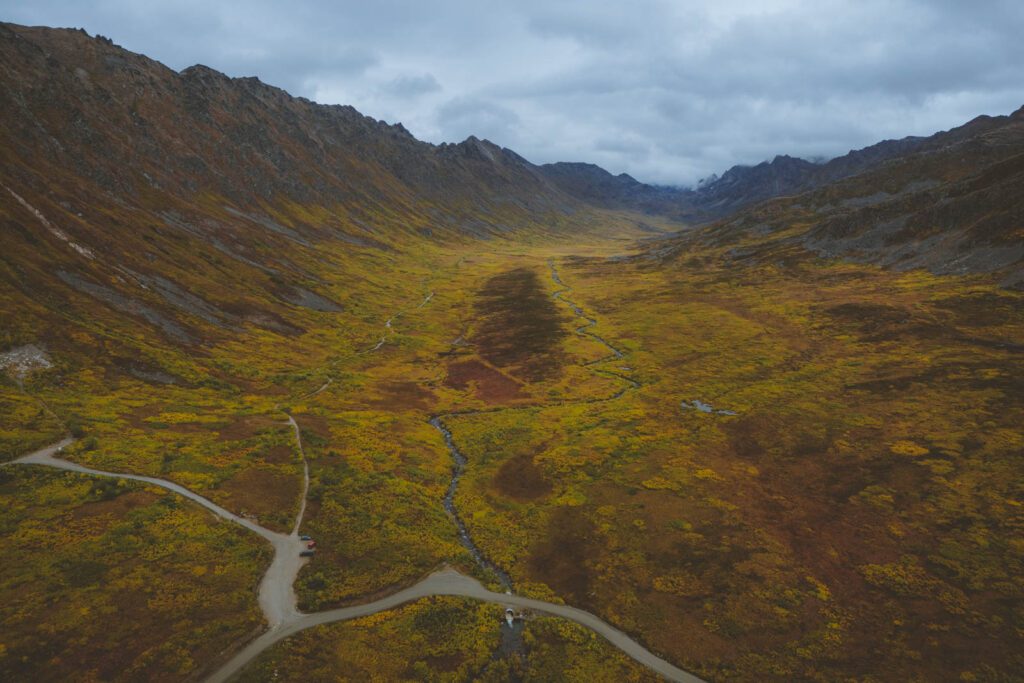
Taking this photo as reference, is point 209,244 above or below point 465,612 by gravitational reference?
above

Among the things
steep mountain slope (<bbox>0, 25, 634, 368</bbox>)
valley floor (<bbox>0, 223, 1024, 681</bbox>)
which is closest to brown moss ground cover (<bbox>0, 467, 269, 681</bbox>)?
valley floor (<bbox>0, 223, 1024, 681</bbox>)

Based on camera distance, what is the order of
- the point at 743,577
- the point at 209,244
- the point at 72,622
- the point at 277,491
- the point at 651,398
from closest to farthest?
the point at 72,622, the point at 743,577, the point at 277,491, the point at 651,398, the point at 209,244

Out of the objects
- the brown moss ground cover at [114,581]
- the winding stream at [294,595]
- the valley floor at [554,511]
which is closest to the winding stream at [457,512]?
the winding stream at [294,595]

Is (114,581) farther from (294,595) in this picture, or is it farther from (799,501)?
(799,501)

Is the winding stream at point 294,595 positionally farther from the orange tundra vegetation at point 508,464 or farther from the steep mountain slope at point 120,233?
the steep mountain slope at point 120,233

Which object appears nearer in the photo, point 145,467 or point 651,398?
point 145,467

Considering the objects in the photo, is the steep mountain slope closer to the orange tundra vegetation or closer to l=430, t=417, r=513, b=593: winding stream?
the orange tundra vegetation

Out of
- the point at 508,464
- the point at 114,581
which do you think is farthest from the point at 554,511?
the point at 114,581

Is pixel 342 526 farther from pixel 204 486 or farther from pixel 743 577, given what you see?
pixel 743 577

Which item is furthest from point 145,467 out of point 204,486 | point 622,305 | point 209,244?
point 622,305
